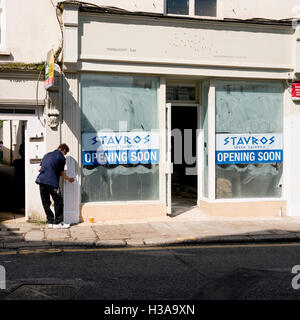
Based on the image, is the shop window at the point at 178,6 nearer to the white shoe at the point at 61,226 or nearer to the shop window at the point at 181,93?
the shop window at the point at 181,93

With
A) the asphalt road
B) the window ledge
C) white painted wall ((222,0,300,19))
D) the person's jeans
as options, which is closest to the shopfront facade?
white painted wall ((222,0,300,19))

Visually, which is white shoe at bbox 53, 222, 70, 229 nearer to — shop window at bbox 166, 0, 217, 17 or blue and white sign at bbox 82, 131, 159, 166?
blue and white sign at bbox 82, 131, 159, 166

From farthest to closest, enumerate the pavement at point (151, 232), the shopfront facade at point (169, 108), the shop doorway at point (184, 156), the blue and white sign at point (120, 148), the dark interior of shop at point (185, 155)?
the dark interior of shop at point (185, 155)
the shop doorway at point (184, 156)
the blue and white sign at point (120, 148)
the shopfront facade at point (169, 108)
the pavement at point (151, 232)

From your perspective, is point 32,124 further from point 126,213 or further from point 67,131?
point 126,213

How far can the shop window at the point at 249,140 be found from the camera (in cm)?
1157

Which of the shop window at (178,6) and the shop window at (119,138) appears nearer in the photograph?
the shop window at (119,138)

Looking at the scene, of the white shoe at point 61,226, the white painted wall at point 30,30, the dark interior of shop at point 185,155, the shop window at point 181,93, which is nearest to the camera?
the white shoe at point 61,226

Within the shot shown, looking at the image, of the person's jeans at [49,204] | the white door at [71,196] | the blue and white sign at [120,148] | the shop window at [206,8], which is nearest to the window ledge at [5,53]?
the blue and white sign at [120,148]

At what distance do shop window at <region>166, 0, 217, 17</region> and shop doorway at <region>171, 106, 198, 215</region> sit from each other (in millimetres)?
2961

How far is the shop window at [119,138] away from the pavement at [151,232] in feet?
2.70

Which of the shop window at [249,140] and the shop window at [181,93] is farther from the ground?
the shop window at [181,93]

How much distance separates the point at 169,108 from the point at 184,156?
3.28 meters

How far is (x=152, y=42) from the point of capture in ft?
35.7
